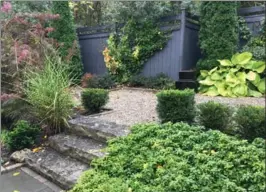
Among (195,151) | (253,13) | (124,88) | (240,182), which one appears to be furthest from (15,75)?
(253,13)

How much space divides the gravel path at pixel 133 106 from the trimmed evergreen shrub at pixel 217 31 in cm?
158

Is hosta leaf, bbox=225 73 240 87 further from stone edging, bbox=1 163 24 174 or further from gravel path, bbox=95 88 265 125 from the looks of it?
stone edging, bbox=1 163 24 174

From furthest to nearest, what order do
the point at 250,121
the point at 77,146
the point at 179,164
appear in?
the point at 77,146, the point at 250,121, the point at 179,164

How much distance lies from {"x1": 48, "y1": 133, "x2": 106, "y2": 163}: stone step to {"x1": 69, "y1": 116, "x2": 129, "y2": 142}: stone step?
62 mm

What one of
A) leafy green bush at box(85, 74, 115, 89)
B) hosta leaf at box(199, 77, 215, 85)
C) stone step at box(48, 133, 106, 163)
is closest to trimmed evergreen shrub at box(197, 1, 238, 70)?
hosta leaf at box(199, 77, 215, 85)

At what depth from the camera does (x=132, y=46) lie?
526 centimetres

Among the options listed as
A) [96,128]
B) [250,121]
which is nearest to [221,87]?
A: [250,121]

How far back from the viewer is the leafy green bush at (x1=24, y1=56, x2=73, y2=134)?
9.76ft

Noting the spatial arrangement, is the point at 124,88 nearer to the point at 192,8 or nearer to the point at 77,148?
the point at 77,148

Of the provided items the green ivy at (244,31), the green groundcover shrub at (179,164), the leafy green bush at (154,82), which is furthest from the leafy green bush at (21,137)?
the green ivy at (244,31)

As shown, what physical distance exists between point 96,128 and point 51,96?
2.30 feet

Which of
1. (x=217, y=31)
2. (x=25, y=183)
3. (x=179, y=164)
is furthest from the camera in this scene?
(x=217, y=31)

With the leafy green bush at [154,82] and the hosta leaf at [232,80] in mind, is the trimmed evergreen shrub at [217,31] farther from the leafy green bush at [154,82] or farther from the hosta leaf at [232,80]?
the leafy green bush at [154,82]

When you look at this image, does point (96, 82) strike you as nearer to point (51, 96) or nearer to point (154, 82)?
point (51, 96)
